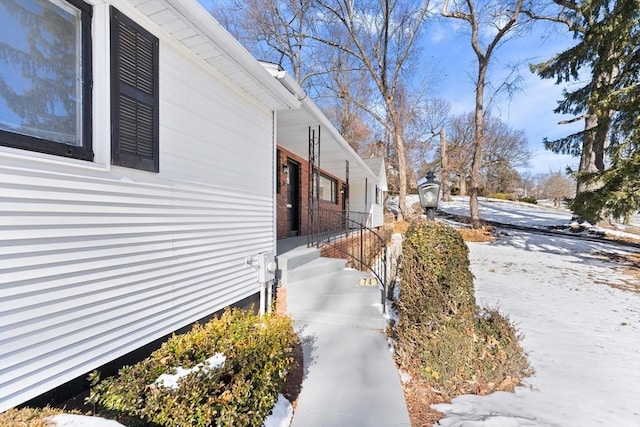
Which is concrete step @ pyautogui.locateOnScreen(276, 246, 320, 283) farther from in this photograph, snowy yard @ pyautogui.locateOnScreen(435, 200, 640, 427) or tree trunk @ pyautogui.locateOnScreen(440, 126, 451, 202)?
tree trunk @ pyautogui.locateOnScreen(440, 126, 451, 202)

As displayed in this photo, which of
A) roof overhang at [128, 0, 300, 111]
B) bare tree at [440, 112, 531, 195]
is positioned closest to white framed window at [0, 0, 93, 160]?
roof overhang at [128, 0, 300, 111]

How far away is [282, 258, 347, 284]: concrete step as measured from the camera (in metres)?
5.02

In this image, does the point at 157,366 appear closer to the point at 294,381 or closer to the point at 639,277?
the point at 294,381

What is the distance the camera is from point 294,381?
309 cm

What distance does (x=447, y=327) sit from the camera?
332 cm

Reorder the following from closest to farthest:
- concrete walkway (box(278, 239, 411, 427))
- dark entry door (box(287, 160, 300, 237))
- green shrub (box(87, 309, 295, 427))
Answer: green shrub (box(87, 309, 295, 427)) < concrete walkway (box(278, 239, 411, 427)) < dark entry door (box(287, 160, 300, 237))

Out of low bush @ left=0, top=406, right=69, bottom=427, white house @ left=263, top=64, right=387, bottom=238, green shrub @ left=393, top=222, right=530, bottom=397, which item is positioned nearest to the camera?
low bush @ left=0, top=406, right=69, bottom=427

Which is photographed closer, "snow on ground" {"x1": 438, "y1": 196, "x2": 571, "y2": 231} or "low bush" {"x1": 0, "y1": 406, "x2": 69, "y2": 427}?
"low bush" {"x1": 0, "y1": 406, "x2": 69, "y2": 427}

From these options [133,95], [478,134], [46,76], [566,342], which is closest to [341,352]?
[566,342]

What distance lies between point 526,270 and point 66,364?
9892 millimetres

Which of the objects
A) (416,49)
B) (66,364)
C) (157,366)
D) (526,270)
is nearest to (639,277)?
(526,270)

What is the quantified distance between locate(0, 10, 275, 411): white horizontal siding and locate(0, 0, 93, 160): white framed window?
187 millimetres

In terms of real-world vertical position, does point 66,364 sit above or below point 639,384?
above

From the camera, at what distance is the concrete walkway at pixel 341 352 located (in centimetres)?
260
